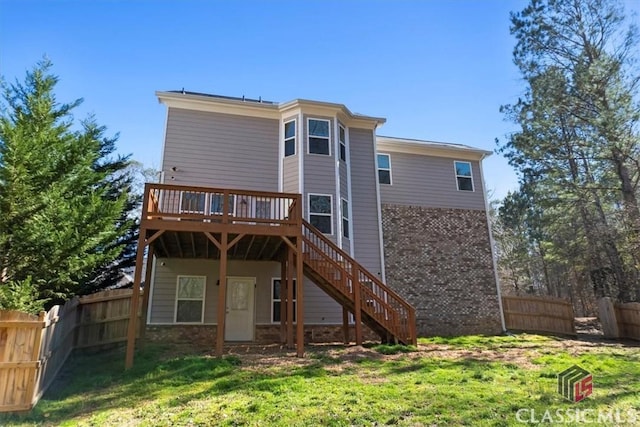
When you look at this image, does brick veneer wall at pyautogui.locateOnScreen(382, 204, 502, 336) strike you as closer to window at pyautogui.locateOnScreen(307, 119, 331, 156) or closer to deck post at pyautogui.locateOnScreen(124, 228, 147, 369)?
window at pyautogui.locateOnScreen(307, 119, 331, 156)

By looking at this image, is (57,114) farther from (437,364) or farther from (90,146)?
(437,364)

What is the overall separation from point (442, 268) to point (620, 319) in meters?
6.21

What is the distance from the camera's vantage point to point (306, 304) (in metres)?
11.3

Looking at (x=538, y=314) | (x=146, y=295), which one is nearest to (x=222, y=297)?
(x=146, y=295)

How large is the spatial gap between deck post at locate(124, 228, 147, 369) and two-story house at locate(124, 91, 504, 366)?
0.32 feet

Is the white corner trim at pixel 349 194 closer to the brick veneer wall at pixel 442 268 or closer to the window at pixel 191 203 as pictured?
the brick veneer wall at pixel 442 268

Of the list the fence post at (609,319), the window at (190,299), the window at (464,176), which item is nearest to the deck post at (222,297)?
the window at (190,299)

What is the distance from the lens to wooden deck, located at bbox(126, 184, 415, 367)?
7980mm

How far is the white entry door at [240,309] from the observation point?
1073cm

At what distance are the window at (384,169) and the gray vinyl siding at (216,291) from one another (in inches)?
199

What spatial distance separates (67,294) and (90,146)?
3.32 metres

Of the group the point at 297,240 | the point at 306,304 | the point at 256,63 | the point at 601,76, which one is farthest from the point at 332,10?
the point at 601,76

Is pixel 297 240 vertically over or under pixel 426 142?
under

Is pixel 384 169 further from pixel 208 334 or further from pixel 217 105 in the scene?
pixel 208 334
